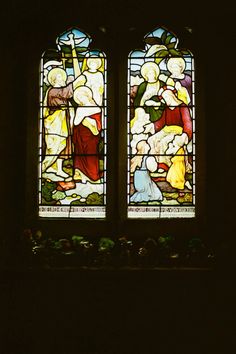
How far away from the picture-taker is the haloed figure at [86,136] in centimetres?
457

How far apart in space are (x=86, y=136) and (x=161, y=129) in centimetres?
64

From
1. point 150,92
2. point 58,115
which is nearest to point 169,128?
point 150,92

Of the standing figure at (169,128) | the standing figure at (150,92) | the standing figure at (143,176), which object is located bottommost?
the standing figure at (143,176)

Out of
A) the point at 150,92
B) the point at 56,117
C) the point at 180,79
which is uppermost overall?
the point at 180,79

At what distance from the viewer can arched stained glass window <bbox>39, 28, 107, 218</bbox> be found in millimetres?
4531

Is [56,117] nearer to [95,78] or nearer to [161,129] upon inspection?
[95,78]

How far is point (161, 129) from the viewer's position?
459 cm

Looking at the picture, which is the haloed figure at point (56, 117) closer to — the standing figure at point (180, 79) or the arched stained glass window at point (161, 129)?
the arched stained glass window at point (161, 129)

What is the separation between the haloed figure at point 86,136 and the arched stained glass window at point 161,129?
29 cm

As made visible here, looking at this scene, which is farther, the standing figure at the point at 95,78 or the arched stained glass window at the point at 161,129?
the standing figure at the point at 95,78

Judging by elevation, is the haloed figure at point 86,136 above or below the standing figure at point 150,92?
below

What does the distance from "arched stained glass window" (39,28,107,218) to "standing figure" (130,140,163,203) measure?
27 centimetres

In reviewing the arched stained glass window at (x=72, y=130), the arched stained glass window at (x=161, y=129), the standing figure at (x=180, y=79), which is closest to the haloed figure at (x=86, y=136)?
the arched stained glass window at (x=72, y=130)

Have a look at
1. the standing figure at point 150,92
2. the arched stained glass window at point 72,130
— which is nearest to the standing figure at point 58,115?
the arched stained glass window at point 72,130
